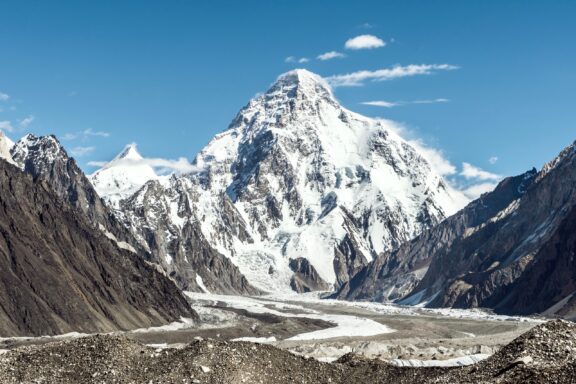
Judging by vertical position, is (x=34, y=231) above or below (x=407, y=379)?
above

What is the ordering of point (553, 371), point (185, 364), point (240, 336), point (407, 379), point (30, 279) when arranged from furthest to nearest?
1. point (240, 336)
2. point (30, 279)
3. point (407, 379)
4. point (185, 364)
5. point (553, 371)

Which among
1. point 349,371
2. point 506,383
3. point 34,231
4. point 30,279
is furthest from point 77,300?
point 506,383

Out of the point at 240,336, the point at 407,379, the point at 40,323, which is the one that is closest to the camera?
the point at 407,379

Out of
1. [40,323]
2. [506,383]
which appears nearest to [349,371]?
[506,383]

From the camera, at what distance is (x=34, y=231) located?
197m

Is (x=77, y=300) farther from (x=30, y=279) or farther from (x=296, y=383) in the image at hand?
(x=296, y=383)

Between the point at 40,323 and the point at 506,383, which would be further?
the point at 40,323

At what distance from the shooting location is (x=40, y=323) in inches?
6245

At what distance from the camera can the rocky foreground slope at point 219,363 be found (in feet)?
180

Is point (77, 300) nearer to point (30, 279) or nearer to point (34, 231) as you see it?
point (30, 279)

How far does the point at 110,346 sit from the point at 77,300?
12150 cm

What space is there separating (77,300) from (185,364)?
124837 mm

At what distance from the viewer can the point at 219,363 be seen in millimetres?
60312

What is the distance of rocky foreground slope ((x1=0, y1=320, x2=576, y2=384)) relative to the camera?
2162 inches
